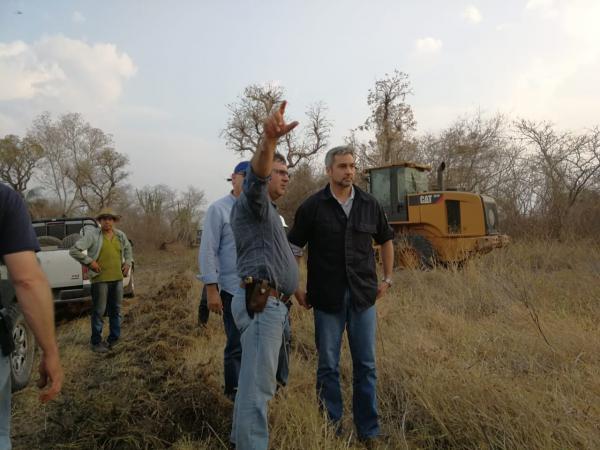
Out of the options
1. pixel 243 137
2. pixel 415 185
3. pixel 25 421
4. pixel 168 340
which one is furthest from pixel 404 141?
pixel 25 421

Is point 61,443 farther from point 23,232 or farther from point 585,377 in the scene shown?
point 585,377

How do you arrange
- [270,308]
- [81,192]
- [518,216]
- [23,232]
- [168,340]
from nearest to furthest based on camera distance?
[23,232] < [270,308] < [168,340] < [518,216] < [81,192]

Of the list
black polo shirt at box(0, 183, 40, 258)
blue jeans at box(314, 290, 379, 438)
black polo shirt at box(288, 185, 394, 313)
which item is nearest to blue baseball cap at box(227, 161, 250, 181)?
black polo shirt at box(288, 185, 394, 313)

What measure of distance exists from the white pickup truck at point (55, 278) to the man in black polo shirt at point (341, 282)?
2.37 metres

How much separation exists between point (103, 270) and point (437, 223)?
7.13m

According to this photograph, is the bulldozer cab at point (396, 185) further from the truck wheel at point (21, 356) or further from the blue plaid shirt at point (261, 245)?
the blue plaid shirt at point (261, 245)

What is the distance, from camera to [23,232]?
5.59 feet

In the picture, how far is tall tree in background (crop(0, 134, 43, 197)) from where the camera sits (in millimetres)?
38000

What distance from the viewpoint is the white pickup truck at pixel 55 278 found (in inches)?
164

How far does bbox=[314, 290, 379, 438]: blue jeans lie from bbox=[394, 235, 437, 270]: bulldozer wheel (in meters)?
7.25

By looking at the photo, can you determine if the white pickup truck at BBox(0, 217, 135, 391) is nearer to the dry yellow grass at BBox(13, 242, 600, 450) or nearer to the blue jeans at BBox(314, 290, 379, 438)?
the dry yellow grass at BBox(13, 242, 600, 450)

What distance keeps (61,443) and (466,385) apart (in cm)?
273

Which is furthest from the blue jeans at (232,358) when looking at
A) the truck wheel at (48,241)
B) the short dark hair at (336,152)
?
the truck wheel at (48,241)

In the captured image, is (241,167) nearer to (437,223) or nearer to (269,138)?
(269,138)
